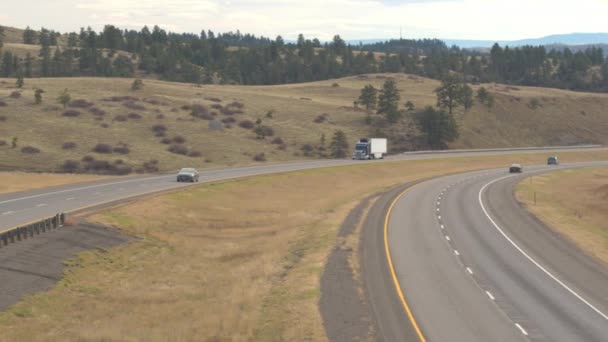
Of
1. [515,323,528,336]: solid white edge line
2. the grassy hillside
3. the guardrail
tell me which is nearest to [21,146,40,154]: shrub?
the grassy hillside

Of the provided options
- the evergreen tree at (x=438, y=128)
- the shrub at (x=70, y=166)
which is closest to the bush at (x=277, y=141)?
the evergreen tree at (x=438, y=128)

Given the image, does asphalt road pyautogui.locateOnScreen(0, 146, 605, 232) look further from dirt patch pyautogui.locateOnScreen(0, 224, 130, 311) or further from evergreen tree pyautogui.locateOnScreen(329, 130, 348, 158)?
evergreen tree pyautogui.locateOnScreen(329, 130, 348, 158)

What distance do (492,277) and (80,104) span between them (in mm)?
84906

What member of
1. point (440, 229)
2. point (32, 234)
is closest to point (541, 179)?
point (440, 229)

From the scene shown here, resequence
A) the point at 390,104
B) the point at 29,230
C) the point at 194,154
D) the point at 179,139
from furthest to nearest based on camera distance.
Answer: the point at 390,104, the point at 179,139, the point at 194,154, the point at 29,230

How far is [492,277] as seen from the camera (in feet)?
98.7

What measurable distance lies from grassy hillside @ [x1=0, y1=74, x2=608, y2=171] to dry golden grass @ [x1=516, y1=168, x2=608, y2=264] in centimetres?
3461

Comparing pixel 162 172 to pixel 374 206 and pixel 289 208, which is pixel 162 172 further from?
pixel 374 206

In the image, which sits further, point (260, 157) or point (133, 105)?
point (133, 105)

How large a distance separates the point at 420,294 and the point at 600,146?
11947 cm

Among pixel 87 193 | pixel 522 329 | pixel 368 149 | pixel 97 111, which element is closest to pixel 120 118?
pixel 97 111

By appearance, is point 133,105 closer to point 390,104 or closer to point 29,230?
point 390,104

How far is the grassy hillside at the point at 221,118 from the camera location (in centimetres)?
8282

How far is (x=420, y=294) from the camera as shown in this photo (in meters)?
26.7
